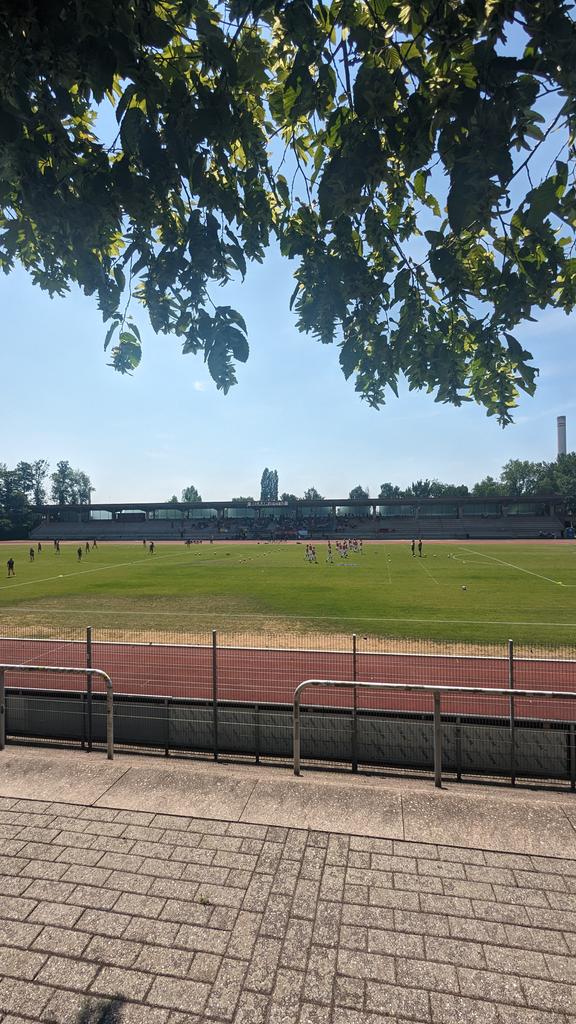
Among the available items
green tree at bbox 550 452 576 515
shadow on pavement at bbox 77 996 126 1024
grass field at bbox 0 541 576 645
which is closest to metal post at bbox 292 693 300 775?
shadow on pavement at bbox 77 996 126 1024

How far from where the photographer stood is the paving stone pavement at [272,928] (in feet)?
7.99

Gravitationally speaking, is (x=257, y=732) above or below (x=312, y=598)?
above

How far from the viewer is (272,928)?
2889 mm

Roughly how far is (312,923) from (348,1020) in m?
0.61

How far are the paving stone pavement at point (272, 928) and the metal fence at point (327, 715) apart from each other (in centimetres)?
179

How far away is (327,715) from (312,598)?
15570 millimetres

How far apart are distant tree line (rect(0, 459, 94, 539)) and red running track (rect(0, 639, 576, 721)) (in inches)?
3639

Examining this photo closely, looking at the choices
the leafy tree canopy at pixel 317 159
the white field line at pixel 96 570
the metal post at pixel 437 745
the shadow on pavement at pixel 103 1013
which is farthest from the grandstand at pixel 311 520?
the shadow on pavement at pixel 103 1013

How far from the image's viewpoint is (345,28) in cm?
308

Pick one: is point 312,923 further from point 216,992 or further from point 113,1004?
point 113,1004

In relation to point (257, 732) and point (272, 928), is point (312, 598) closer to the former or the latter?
point (257, 732)

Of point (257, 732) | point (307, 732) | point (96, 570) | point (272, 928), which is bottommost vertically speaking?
point (96, 570)

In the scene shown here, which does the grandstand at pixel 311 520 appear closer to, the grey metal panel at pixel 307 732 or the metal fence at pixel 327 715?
the metal fence at pixel 327 715

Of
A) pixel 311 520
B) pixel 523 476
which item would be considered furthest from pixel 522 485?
pixel 311 520
